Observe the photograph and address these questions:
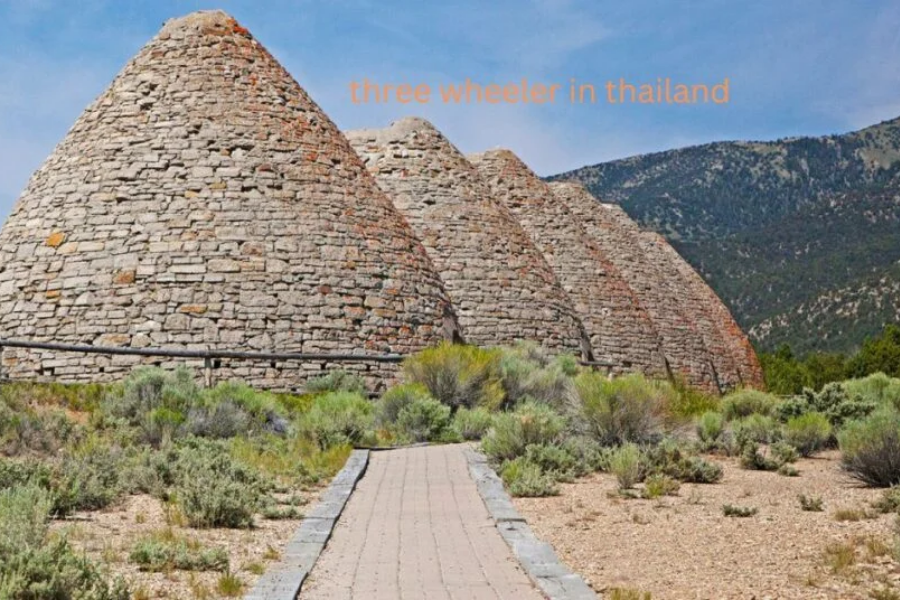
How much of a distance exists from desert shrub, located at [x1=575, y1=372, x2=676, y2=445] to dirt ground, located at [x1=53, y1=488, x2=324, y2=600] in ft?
14.4

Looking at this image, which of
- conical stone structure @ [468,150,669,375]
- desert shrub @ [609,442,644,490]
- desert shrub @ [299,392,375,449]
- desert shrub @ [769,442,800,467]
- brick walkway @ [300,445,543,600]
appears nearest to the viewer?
brick walkway @ [300,445,543,600]

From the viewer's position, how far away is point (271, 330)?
14484mm

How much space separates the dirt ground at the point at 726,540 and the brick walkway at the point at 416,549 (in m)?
0.47

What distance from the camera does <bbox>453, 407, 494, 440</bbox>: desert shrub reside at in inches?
500

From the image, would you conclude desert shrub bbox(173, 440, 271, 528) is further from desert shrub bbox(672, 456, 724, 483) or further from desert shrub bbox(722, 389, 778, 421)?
desert shrub bbox(722, 389, 778, 421)

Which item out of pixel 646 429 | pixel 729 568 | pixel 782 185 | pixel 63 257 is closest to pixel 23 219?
pixel 63 257

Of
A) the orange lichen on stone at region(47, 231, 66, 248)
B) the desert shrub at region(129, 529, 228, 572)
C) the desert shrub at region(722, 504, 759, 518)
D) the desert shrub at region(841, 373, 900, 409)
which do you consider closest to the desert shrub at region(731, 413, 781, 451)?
the desert shrub at region(841, 373, 900, 409)

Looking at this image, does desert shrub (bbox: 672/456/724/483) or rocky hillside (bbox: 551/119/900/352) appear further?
rocky hillside (bbox: 551/119/900/352)

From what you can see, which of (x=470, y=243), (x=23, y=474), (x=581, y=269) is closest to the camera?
(x=23, y=474)

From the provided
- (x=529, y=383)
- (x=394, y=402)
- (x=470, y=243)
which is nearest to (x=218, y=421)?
(x=394, y=402)

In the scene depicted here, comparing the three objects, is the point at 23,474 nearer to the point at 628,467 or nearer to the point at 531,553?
the point at 531,553

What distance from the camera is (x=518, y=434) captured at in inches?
403

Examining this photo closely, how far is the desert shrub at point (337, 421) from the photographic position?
1128 centimetres

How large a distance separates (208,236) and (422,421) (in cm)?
440
